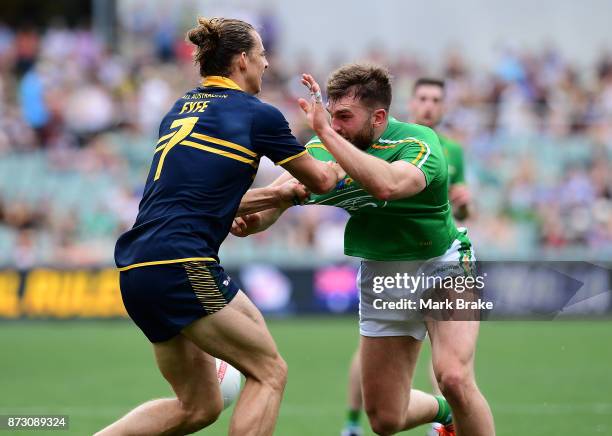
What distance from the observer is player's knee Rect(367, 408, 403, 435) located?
641 cm

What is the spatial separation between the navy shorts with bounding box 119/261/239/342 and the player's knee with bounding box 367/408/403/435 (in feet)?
4.67

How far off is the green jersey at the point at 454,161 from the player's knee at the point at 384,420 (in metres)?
2.75

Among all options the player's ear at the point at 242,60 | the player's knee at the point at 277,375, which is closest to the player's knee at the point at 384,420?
the player's knee at the point at 277,375

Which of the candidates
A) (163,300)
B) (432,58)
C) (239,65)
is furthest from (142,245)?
(432,58)

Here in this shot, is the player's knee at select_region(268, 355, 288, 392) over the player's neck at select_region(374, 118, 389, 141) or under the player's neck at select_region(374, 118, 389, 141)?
under

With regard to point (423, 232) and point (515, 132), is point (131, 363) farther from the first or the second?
point (515, 132)

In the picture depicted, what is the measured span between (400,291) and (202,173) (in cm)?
161

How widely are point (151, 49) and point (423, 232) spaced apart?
1528 centimetres

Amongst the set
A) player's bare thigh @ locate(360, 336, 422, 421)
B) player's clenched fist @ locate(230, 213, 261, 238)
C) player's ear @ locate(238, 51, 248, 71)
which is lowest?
player's bare thigh @ locate(360, 336, 422, 421)

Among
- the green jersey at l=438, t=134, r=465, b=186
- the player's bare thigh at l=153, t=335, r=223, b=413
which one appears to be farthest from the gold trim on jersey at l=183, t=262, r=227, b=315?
the green jersey at l=438, t=134, r=465, b=186

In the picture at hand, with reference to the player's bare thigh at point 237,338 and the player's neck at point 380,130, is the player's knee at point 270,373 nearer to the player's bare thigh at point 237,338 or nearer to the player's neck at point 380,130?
the player's bare thigh at point 237,338

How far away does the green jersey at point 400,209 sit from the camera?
20.1ft

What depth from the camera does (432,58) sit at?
22.7 metres

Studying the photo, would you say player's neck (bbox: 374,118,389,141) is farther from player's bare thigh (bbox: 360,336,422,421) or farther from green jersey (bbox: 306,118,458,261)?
player's bare thigh (bbox: 360,336,422,421)
